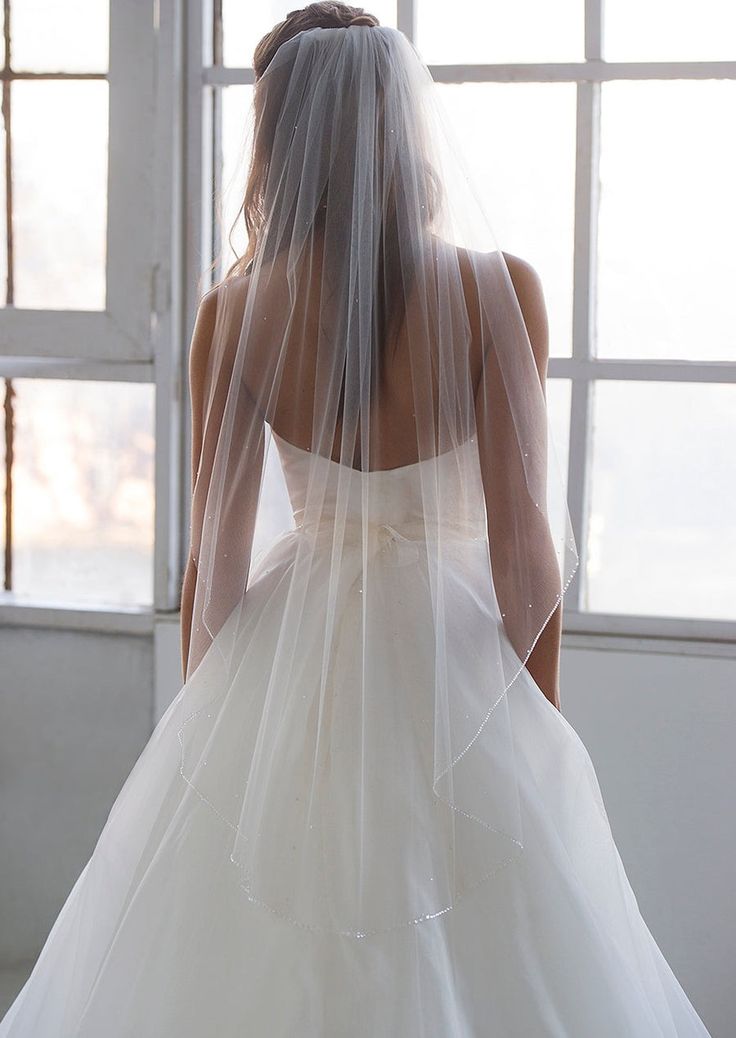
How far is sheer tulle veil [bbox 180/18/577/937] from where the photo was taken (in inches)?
43.6

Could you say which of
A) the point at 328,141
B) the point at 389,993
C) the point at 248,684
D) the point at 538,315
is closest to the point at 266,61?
the point at 328,141

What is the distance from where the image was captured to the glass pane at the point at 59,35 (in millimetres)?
2010

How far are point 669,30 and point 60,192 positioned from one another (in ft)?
3.52

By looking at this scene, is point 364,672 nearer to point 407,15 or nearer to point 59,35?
point 407,15

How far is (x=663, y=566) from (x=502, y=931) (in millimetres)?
1046

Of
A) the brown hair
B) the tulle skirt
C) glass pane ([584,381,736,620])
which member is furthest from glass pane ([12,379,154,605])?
the tulle skirt

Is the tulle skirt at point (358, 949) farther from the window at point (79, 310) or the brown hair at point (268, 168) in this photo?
the window at point (79, 310)

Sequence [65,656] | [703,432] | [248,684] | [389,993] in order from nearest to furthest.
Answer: [389,993] < [248,684] < [703,432] < [65,656]

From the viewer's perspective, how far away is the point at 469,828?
3.49ft

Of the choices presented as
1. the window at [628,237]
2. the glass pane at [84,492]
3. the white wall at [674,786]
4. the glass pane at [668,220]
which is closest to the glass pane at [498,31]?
the window at [628,237]

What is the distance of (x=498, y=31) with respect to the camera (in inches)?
75.1

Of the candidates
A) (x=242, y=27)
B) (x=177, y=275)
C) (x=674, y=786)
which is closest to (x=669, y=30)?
(x=242, y=27)

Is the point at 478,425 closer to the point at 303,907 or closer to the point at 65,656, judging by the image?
the point at 303,907

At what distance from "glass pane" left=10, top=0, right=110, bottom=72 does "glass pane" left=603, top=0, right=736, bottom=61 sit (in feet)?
2.84
